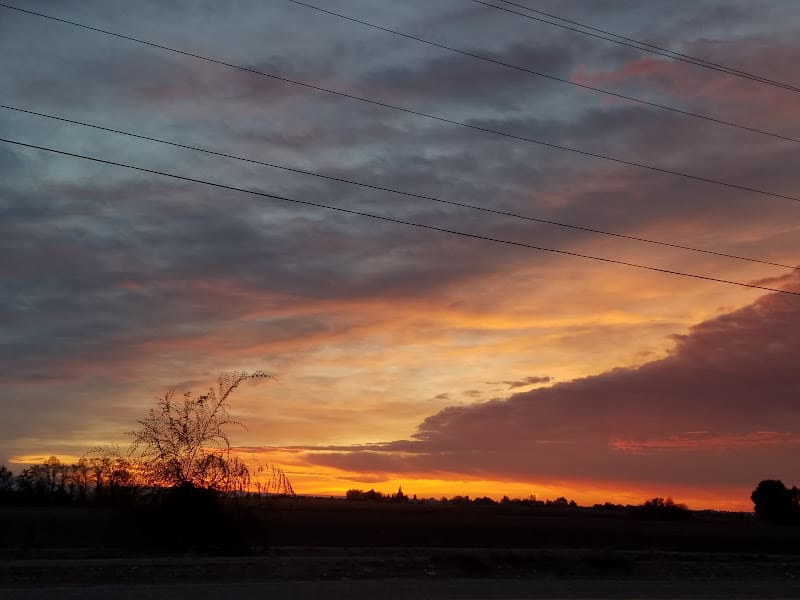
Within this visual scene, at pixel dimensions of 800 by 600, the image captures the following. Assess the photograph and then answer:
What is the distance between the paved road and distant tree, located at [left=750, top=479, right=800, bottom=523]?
2819 inches

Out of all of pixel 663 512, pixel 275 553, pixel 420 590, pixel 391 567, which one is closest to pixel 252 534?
pixel 275 553

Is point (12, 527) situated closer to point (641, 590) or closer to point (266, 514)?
point (266, 514)

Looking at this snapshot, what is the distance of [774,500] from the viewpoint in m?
91.6

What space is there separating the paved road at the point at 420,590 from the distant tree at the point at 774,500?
7159 cm

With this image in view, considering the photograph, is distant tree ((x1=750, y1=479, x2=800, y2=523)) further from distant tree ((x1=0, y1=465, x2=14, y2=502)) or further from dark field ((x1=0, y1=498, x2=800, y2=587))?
distant tree ((x1=0, y1=465, x2=14, y2=502))

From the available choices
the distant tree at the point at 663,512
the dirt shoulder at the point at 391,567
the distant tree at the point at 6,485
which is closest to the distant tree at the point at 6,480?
the distant tree at the point at 6,485

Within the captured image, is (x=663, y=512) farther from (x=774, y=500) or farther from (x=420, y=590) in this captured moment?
(x=420, y=590)

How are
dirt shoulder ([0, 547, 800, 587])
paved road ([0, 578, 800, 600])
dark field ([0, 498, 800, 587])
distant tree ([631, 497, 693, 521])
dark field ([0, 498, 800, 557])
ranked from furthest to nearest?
distant tree ([631, 497, 693, 521]) < dark field ([0, 498, 800, 557]) < dark field ([0, 498, 800, 587]) < dirt shoulder ([0, 547, 800, 587]) < paved road ([0, 578, 800, 600])

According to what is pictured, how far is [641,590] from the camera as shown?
22.4 m

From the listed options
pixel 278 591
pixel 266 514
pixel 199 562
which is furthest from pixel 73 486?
pixel 278 591

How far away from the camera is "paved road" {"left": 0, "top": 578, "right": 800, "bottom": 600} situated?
1773 centimetres

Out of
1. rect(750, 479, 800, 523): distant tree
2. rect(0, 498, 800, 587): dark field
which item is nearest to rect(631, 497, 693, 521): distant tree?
rect(750, 479, 800, 523): distant tree

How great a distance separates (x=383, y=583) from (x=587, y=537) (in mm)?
25262

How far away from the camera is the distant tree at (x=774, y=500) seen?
8988 centimetres
